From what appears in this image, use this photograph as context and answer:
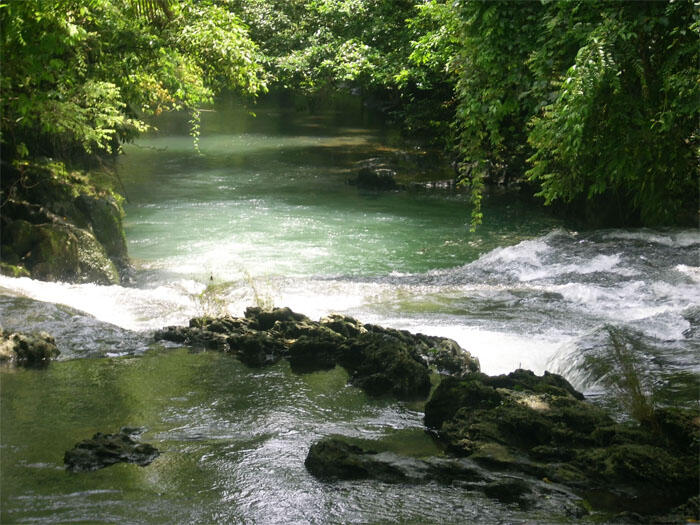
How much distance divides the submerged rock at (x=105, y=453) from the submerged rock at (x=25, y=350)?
2.61m

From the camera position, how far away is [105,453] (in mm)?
5301

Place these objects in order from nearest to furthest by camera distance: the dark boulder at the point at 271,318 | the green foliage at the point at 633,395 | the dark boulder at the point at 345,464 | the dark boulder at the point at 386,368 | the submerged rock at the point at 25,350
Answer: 1. the dark boulder at the point at 345,464
2. the green foliage at the point at 633,395
3. the dark boulder at the point at 386,368
4. the submerged rock at the point at 25,350
5. the dark boulder at the point at 271,318

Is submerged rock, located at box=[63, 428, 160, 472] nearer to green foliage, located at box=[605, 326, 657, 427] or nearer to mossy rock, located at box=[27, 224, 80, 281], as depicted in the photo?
green foliage, located at box=[605, 326, 657, 427]

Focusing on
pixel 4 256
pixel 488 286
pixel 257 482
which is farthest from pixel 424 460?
pixel 4 256

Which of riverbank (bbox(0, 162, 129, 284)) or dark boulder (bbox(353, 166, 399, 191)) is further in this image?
dark boulder (bbox(353, 166, 399, 191))

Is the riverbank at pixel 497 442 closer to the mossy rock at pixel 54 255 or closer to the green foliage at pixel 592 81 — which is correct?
the green foliage at pixel 592 81

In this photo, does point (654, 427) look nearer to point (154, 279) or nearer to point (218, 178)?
point (154, 279)

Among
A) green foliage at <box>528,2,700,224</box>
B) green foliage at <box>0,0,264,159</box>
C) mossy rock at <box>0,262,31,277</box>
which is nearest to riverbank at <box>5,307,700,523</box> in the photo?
green foliage at <box>528,2,700,224</box>

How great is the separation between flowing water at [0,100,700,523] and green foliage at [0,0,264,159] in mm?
2575

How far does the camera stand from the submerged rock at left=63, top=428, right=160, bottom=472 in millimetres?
5211

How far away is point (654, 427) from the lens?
521cm

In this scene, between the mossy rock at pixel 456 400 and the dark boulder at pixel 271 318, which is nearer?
the mossy rock at pixel 456 400

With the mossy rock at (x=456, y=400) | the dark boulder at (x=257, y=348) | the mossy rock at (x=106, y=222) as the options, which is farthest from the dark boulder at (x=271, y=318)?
the mossy rock at (x=106, y=222)

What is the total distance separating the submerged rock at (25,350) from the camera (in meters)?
7.70
